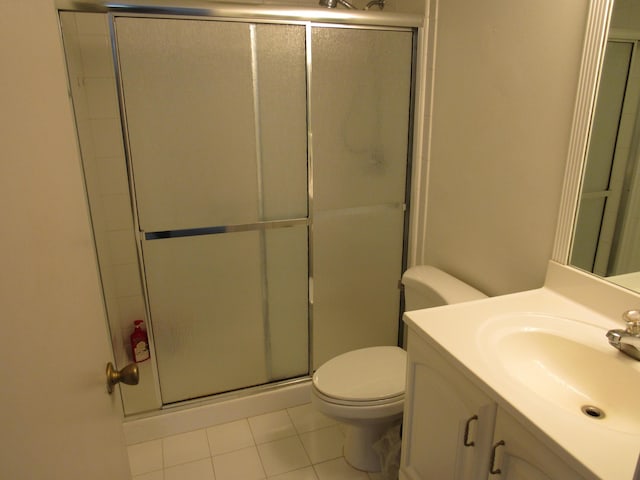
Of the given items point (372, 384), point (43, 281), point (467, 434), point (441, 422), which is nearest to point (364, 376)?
point (372, 384)

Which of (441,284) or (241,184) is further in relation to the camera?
(241,184)

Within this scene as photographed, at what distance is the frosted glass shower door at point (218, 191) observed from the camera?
1.66m

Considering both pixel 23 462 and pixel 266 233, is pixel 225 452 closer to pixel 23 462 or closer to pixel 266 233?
pixel 266 233

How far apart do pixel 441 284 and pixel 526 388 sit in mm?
821

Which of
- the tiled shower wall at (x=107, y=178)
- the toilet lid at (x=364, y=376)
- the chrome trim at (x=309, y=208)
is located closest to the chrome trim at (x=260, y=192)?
the chrome trim at (x=309, y=208)

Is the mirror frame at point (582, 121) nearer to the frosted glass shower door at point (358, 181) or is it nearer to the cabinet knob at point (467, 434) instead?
the cabinet knob at point (467, 434)

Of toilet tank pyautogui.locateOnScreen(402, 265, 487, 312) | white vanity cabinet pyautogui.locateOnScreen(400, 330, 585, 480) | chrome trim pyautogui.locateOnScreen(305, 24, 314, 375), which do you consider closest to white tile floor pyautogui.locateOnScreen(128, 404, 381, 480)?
chrome trim pyautogui.locateOnScreen(305, 24, 314, 375)

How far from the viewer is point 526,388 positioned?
94 cm

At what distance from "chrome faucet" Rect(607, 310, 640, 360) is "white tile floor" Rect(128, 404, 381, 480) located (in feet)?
3.77

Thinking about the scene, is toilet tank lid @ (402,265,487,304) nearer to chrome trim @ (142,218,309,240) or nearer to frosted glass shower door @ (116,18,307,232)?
chrome trim @ (142,218,309,240)

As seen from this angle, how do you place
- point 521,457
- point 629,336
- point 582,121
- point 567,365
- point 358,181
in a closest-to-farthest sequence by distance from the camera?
point 521,457 < point 629,336 < point 567,365 < point 582,121 < point 358,181

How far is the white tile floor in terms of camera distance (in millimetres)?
1825

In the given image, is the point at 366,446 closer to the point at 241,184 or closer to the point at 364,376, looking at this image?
the point at 364,376

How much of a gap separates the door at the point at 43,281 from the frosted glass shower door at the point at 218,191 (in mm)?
938
